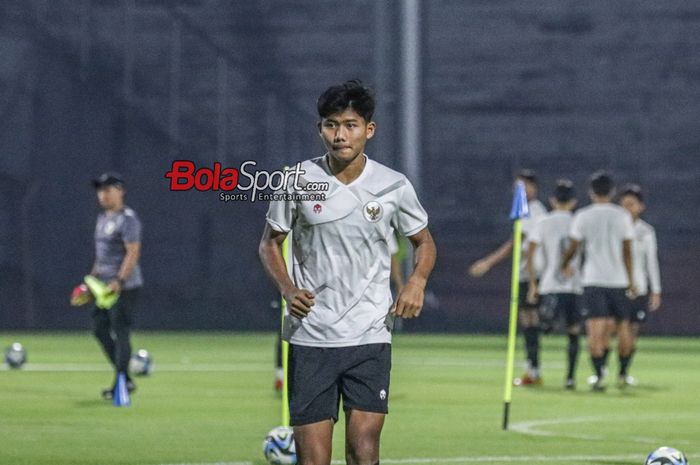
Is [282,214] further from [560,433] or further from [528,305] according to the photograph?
[528,305]

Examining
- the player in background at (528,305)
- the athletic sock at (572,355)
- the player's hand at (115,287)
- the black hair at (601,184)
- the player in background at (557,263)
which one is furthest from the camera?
the player in background at (557,263)

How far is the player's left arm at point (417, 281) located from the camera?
7660 millimetres

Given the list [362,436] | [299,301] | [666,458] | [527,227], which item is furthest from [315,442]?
[527,227]

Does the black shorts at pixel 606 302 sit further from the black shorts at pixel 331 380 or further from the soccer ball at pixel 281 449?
the black shorts at pixel 331 380

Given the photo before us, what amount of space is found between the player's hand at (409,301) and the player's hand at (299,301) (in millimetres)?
376

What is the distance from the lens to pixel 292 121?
35.7 m

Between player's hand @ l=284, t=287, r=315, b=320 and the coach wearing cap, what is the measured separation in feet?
29.1

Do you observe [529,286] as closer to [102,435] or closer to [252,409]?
[252,409]

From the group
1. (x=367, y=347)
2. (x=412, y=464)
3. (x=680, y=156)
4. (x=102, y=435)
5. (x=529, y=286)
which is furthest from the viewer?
(x=680, y=156)

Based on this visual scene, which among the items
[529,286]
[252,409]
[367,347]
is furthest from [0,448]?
[529,286]

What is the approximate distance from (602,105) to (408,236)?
91.1 feet

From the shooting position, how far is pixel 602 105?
3516cm

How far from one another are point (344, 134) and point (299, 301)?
75 centimetres

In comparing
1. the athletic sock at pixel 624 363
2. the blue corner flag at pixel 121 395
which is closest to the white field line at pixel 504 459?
the blue corner flag at pixel 121 395
